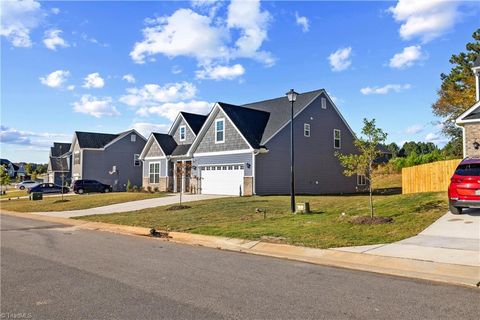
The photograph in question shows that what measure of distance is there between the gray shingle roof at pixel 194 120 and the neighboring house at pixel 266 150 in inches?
22.1

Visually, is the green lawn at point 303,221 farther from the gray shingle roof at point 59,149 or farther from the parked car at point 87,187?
the gray shingle roof at point 59,149

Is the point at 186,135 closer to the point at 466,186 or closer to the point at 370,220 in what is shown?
the point at 370,220

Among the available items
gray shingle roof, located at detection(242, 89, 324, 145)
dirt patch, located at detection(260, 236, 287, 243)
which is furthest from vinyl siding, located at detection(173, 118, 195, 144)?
dirt patch, located at detection(260, 236, 287, 243)

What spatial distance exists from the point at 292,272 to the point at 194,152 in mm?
25535

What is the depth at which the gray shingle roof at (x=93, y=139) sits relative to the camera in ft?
163

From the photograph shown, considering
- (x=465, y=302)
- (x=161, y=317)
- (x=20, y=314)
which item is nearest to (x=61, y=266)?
(x=20, y=314)

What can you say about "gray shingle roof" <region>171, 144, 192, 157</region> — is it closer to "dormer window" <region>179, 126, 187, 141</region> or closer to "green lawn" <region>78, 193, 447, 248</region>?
"dormer window" <region>179, 126, 187, 141</region>

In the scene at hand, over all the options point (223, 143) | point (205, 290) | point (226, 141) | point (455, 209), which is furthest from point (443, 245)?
point (223, 143)

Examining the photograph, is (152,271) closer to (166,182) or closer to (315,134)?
(315,134)

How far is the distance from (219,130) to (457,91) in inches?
916

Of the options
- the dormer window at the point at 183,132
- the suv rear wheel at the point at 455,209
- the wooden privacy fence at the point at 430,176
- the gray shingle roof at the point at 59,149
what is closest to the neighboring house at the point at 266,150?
the dormer window at the point at 183,132

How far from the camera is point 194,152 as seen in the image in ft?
108

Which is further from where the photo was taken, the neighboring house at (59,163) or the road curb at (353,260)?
the neighboring house at (59,163)

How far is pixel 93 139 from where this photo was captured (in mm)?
51156
